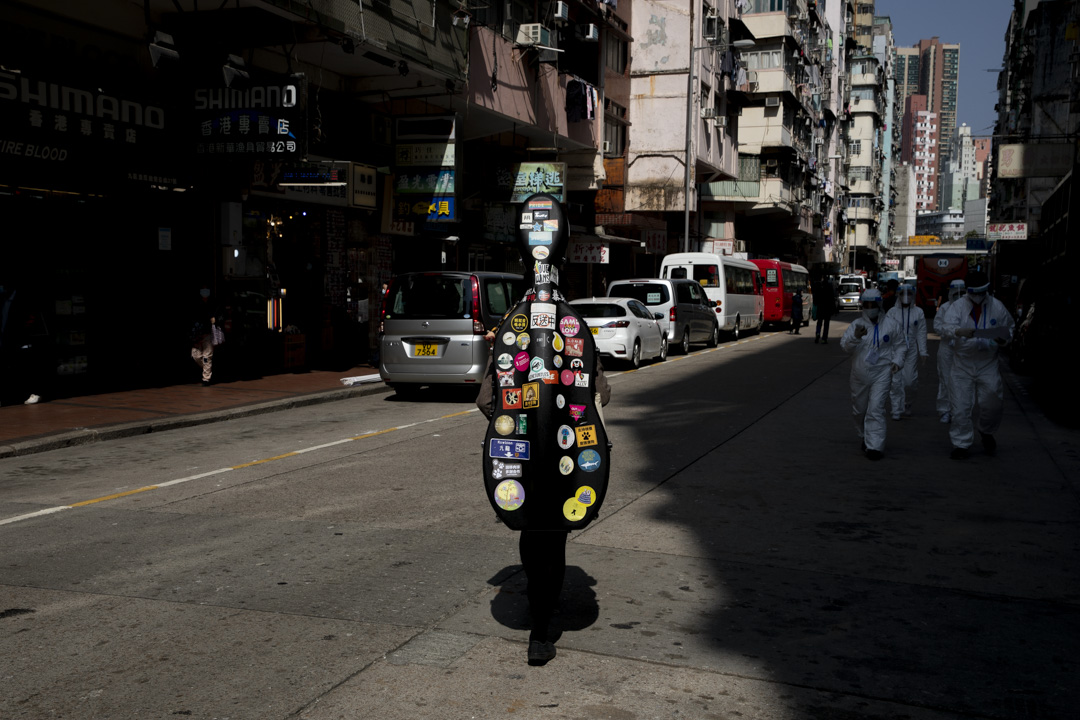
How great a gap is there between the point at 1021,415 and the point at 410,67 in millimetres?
12295

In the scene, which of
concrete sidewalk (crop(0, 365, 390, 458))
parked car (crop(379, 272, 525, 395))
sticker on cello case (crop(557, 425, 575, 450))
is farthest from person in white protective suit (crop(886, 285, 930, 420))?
concrete sidewalk (crop(0, 365, 390, 458))

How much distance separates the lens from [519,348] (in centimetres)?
420

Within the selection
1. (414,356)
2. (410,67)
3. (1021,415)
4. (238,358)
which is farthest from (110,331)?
(1021,415)

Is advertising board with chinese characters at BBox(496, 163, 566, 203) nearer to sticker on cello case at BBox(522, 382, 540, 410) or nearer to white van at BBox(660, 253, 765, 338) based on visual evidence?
white van at BBox(660, 253, 765, 338)

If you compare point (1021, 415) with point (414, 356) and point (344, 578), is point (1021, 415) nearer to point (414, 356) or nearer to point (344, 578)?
point (414, 356)

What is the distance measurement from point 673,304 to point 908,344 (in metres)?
11.2

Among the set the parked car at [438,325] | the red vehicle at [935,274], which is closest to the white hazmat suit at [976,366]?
the parked car at [438,325]

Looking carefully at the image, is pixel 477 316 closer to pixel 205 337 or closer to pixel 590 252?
pixel 205 337

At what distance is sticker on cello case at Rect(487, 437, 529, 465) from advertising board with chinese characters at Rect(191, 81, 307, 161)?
36.2 feet

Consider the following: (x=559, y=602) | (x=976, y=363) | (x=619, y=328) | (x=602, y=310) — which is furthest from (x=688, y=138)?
(x=559, y=602)

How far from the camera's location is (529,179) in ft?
82.6

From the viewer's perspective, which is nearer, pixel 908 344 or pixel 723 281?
pixel 908 344

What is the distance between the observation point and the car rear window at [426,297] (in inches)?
542

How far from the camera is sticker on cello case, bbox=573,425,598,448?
421cm
